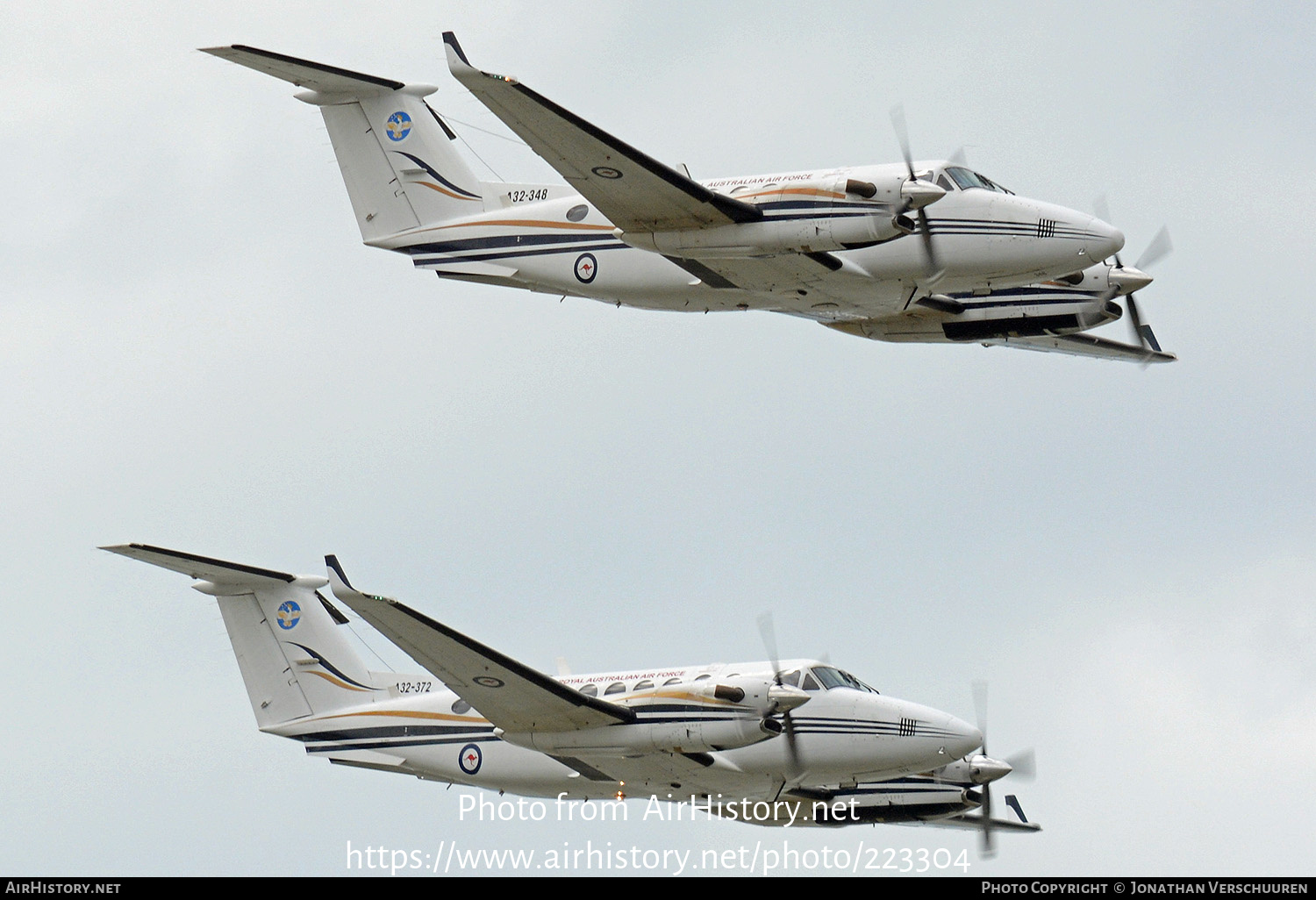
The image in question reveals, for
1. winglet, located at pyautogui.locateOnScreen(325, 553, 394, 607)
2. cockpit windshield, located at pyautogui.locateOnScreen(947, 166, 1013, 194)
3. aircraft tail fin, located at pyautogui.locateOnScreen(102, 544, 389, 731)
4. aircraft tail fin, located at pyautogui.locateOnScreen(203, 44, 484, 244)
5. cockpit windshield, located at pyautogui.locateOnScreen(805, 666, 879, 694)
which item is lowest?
winglet, located at pyautogui.locateOnScreen(325, 553, 394, 607)

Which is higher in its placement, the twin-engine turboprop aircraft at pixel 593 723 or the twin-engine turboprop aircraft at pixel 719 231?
the twin-engine turboprop aircraft at pixel 719 231

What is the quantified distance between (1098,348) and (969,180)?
728 centimetres

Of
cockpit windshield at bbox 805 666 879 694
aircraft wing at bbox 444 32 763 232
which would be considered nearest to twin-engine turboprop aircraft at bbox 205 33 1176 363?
aircraft wing at bbox 444 32 763 232

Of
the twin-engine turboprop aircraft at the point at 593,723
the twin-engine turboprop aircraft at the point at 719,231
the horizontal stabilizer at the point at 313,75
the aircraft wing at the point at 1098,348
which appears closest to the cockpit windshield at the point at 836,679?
the twin-engine turboprop aircraft at the point at 593,723

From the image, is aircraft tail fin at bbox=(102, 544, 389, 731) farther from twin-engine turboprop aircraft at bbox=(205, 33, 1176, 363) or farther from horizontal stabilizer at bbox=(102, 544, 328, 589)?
twin-engine turboprop aircraft at bbox=(205, 33, 1176, 363)

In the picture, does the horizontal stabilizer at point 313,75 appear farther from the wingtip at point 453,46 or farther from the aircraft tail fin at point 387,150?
the wingtip at point 453,46

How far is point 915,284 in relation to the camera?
27484 mm

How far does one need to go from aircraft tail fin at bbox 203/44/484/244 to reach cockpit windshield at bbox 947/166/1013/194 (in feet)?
27.2

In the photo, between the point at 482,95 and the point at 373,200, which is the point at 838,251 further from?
the point at 373,200

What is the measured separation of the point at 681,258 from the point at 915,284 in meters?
3.69

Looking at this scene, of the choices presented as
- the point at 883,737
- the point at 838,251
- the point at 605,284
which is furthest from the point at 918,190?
the point at 883,737

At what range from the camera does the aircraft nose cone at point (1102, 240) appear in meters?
26.8

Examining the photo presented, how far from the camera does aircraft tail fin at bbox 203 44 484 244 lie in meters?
31.4

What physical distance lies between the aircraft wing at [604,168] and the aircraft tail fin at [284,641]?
1117 cm
